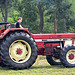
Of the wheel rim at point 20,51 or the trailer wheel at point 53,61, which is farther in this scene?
the trailer wheel at point 53,61

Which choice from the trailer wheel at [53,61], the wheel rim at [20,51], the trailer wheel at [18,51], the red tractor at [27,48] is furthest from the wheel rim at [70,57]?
the wheel rim at [20,51]

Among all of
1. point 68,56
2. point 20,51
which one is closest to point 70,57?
point 68,56

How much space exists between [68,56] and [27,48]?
1677mm

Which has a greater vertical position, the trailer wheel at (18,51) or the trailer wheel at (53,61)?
the trailer wheel at (18,51)

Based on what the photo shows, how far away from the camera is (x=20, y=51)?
25.6 ft

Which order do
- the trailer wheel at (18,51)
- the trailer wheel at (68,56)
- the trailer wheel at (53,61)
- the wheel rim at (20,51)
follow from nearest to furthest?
the trailer wheel at (18,51)
the wheel rim at (20,51)
the trailer wheel at (68,56)
the trailer wheel at (53,61)

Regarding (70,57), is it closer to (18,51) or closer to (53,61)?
(53,61)

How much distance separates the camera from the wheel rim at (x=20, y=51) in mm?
7734

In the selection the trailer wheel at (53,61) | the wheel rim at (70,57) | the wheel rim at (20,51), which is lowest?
the trailer wheel at (53,61)

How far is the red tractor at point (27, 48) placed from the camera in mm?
7547

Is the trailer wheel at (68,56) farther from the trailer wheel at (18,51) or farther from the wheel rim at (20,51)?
the wheel rim at (20,51)

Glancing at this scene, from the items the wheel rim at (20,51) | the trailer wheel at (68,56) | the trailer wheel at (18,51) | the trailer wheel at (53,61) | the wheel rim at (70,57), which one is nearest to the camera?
the trailer wheel at (18,51)

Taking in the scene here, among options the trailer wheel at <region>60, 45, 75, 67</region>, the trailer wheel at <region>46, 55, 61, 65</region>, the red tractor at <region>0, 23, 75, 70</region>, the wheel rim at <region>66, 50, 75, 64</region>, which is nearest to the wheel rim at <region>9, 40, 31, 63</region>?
the red tractor at <region>0, 23, 75, 70</region>

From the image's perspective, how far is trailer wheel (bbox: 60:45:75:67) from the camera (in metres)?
8.27
